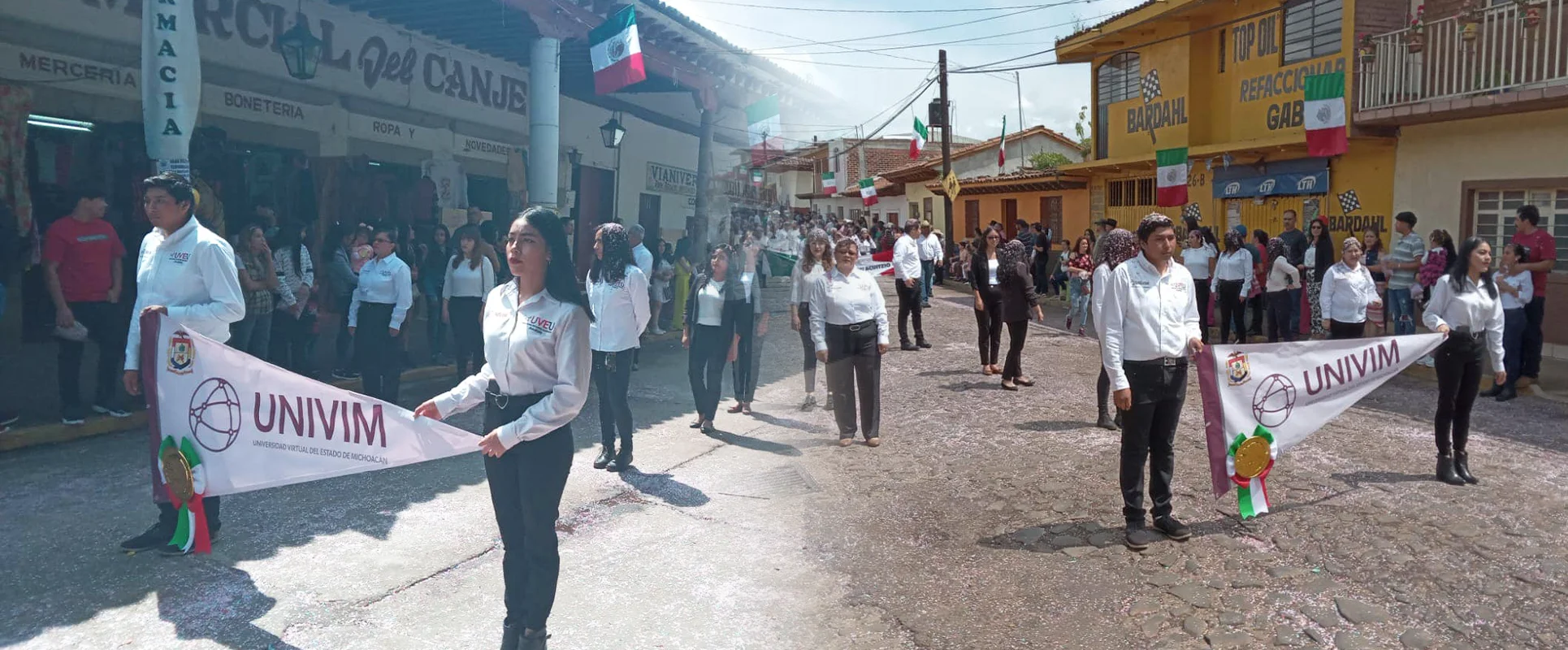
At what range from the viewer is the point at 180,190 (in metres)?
4.77

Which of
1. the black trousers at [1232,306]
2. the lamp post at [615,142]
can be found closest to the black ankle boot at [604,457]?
the black trousers at [1232,306]

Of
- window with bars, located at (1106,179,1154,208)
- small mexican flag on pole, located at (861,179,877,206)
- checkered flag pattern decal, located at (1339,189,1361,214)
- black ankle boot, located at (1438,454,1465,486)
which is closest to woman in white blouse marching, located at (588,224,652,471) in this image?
black ankle boot, located at (1438,454,1465,486)

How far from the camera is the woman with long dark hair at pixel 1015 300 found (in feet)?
32.3

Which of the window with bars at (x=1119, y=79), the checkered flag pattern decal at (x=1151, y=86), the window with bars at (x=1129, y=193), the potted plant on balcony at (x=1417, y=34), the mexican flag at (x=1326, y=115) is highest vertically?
the window with bars at (x=1119, y=79)

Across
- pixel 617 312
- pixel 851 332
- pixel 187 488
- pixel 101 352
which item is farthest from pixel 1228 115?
pixel 187 488

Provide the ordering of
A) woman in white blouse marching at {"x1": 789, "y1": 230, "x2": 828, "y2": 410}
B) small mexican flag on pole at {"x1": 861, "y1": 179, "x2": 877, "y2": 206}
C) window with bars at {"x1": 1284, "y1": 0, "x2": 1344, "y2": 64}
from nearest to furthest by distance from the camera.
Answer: woman in white blouse marching at {"x1": 789, "y1": 230, "x2": 828, "y2": 410} → window with bars at {"x1": 1284, "y1": 0, "x2": 1344, "y2": 64} → small mexican flag on pole at {"x1": 861, "y1": 179, "x2": 877, "y2": 206}

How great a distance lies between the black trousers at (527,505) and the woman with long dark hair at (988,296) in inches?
282

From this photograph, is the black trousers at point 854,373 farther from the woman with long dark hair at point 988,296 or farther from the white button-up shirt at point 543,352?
the white button-up shirt at point 543,352

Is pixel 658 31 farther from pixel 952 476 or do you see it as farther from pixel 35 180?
pixel 952 476

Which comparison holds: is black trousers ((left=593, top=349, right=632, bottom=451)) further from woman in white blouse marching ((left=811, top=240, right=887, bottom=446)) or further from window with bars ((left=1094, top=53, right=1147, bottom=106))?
window with bars ((left=1094, top=53, right=1147, bottom=106))

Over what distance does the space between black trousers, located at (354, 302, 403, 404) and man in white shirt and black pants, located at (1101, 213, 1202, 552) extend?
18.0 ft

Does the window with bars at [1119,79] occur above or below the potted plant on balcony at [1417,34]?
above

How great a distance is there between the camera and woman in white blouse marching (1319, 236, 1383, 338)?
9062 mm

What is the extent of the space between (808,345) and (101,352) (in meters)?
5.61
